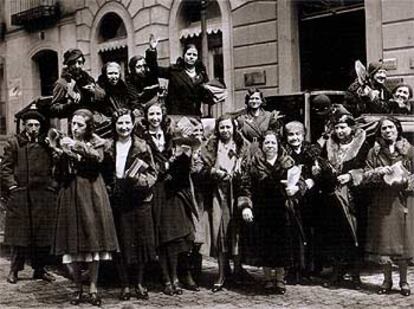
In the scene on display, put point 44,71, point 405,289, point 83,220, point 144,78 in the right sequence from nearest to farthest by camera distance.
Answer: point 83,220 → point 405,289 → point 144,78 → point 44,71

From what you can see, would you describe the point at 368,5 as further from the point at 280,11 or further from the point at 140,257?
the point at 140,257

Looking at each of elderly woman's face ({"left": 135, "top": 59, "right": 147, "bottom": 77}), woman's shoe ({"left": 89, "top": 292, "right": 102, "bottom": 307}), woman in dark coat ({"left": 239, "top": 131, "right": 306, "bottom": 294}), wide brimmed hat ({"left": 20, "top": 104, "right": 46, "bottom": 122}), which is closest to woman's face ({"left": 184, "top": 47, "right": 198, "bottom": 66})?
elderly woman's face ({"left": 135, "top": 59, "right": 147, "bottom": 77})

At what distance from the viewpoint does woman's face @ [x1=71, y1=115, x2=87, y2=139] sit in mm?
4215

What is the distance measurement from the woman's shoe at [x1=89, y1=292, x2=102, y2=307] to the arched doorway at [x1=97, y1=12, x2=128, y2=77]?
6.99 m

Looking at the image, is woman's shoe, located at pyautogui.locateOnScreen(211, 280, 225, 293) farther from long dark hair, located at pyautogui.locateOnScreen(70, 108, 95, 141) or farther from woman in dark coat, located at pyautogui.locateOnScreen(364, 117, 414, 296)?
long dark hair, located at pyautogui.locateOnScreen(70, 108, 95, 141)

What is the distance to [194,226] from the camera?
4719 mm

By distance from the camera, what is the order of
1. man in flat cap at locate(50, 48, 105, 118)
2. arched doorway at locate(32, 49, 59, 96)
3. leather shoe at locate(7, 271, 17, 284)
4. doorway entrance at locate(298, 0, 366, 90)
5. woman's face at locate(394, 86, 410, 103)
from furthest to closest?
1. arched doorway at locate(32, 49, 59, 96)
2. doorway entrance at locate(298, 0, 366, 90)
3. leather shoe at locate(7, 271, 17, 284)
4. woman's face at locate(394, 86, 410, 103)
5. man in flat cap at locate(50, 48, 105, 118)

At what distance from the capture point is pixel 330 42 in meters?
8.30

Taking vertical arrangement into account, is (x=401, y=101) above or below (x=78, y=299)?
above

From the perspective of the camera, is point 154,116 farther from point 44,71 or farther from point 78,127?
point 44,71

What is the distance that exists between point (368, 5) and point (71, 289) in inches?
183

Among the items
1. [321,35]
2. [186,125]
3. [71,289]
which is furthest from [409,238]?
[321,35]

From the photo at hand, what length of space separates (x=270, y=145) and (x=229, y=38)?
500cm

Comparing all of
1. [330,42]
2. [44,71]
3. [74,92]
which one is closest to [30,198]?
[74,92]
